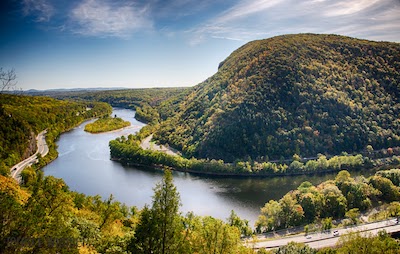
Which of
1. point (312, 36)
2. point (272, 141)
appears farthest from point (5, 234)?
point (312, 36)

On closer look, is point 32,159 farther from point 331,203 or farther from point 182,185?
point 331,203

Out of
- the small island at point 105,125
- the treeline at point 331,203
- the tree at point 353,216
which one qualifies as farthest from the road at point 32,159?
the tree at point 353,216

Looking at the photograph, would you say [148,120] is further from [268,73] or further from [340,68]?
A: [340,68]

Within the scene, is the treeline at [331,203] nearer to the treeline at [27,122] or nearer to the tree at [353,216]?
the tree at [353,216]

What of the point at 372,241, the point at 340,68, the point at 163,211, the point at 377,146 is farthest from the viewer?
the point at 340,68

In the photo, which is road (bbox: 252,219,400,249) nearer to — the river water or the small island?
the river water
